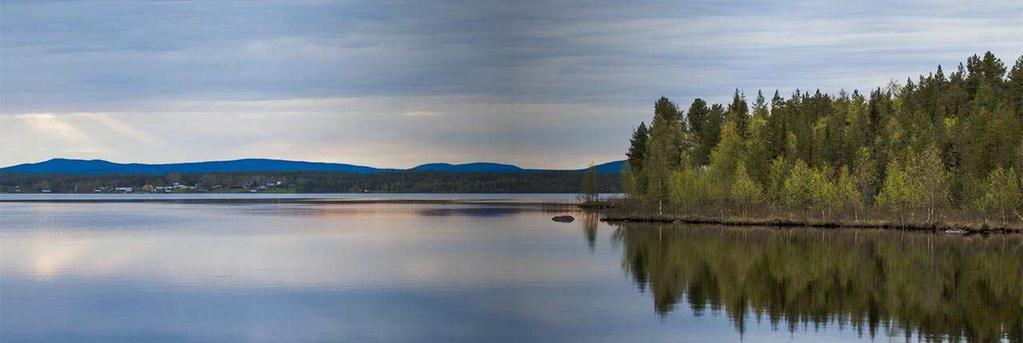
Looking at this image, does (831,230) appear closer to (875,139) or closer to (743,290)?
(875,139)

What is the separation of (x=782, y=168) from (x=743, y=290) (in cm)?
7138

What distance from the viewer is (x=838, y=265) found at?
220 feet

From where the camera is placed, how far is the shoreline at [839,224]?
327 feet

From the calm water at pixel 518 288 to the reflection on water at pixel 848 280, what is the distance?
12 cm

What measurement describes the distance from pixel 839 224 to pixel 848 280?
54570 mm

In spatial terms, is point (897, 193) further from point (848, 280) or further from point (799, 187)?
point (848, 280)

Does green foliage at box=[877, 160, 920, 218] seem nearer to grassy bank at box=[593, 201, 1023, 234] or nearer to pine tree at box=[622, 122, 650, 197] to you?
grassy bank at box=[593, 201, 1023, 234]

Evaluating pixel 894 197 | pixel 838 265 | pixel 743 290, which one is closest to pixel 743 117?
pixel 894 197

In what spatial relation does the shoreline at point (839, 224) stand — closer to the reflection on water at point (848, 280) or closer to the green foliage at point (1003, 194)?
the green foliage at point (1003, 194)

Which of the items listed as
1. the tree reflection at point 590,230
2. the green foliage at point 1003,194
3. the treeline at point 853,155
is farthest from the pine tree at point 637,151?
the green foliage at point 1003,194

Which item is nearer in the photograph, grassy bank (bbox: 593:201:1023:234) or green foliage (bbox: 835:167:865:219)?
grassy bank (bbox: 593:201:1023:234)

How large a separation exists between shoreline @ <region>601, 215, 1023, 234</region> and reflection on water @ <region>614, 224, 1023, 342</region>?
777cm

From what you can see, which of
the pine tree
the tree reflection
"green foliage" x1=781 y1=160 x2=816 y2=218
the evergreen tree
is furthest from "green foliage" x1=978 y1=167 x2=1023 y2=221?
the pine tree

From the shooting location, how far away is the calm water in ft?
140
